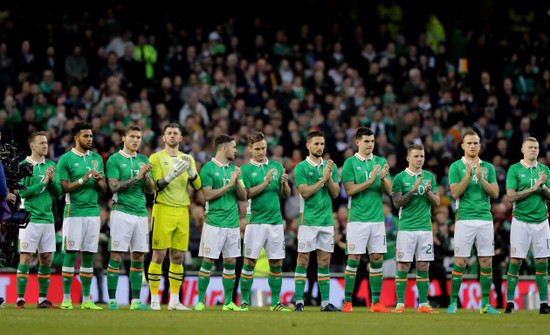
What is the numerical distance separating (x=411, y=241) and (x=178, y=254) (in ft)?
12.3

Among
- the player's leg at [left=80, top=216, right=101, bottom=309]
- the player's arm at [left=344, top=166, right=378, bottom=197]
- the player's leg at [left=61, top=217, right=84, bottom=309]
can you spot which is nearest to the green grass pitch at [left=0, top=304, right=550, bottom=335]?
the player's leg at [left=61, top=217, right=84, bottom=309]

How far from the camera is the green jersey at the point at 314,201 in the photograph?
48.8ft

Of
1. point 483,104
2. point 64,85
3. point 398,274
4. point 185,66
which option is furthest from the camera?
point 483,104

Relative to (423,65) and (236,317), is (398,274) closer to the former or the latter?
(236,317)

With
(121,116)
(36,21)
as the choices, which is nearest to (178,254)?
(121,116)

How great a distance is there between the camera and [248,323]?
11.2 metres

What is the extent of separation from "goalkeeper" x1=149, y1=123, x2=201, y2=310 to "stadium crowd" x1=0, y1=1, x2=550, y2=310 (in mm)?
3991

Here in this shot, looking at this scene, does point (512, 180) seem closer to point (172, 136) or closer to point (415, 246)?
point (415, 246)

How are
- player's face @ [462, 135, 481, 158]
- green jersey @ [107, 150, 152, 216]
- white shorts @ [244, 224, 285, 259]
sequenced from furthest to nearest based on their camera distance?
player's face @ [462, 135, 481, 158]
white shorts @ [244, 224, 285, 259]
green jersey @ [107, 150, 152, 216]

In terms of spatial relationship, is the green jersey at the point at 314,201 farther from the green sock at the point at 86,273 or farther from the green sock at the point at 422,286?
the green sock at the point at 86,273

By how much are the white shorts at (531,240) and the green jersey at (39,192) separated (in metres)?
7.27

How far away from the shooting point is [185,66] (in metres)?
24.7

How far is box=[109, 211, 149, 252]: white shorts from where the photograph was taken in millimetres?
14188

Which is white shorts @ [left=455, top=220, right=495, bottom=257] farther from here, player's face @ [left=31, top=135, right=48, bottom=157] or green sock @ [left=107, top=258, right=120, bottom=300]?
player's face @ [left=31, top=135, right=48, bottom=157]
